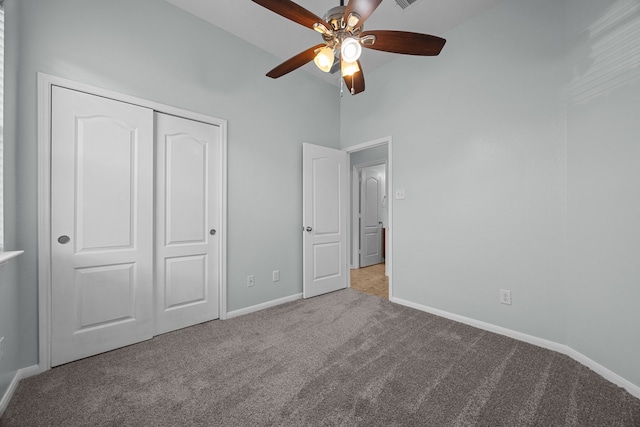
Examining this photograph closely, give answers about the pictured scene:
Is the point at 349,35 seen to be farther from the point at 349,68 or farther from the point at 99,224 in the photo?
the point at 99,224

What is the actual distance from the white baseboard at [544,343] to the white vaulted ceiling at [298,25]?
9.34 ft

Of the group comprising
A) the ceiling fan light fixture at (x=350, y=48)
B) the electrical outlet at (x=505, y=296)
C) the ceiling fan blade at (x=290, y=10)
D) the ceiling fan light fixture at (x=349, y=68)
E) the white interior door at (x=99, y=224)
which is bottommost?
the electrical outlet at (x=505, y=296)

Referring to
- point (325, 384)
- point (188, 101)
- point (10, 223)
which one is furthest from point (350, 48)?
point (10, 223)

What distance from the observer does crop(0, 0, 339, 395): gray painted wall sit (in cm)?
166

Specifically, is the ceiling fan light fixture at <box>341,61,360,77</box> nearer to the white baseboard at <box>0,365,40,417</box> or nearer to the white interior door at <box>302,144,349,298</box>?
the white interior door at <box>302,144,349,298</box>

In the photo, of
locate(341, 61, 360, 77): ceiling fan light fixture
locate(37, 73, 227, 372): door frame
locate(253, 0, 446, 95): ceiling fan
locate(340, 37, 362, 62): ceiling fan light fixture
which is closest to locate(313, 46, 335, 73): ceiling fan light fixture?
locate(253, 0, 446, 95): ceiling fan

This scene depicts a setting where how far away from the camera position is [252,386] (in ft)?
5.19

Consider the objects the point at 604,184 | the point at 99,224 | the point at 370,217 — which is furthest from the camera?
the point at 370,217

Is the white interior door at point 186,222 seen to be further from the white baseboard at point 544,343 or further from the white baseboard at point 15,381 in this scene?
the white baseboard at point 544,343

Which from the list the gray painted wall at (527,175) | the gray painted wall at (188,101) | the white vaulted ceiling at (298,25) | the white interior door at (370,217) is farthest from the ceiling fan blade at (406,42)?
the white interior door at (370,217)

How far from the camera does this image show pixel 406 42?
1530mm

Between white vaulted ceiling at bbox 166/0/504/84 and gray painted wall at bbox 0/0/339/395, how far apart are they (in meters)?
0.12

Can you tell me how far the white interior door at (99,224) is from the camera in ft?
5.87

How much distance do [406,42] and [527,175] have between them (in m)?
1.51
